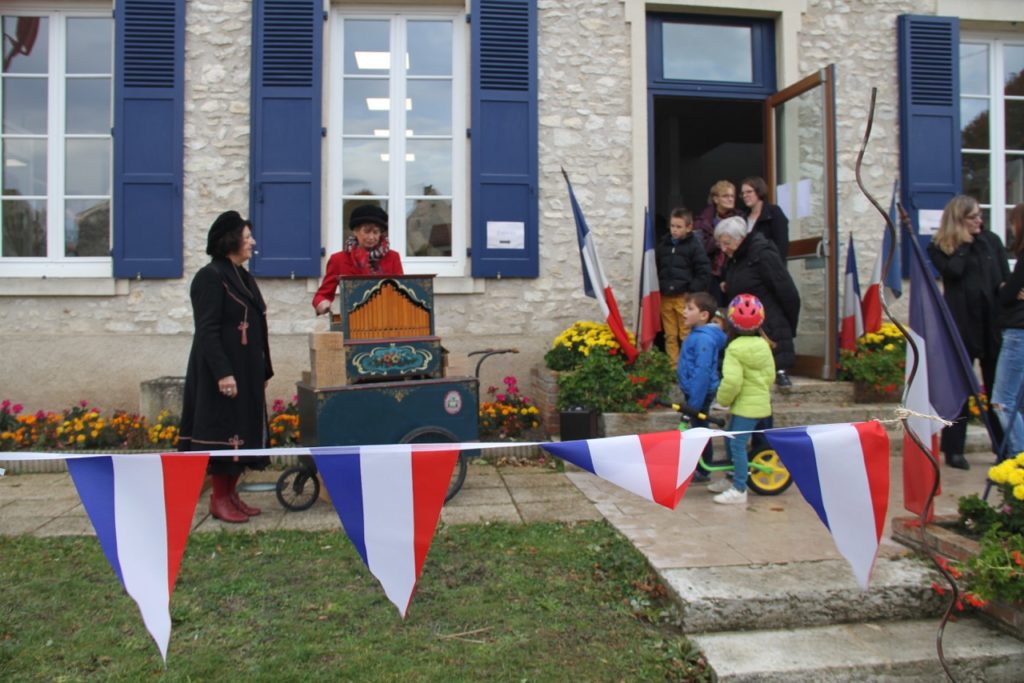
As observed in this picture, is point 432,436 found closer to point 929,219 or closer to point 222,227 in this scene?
point 222,227

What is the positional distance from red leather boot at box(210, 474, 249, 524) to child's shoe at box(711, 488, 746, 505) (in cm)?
280

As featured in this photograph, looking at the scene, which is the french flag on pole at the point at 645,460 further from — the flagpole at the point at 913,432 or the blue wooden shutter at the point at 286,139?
the blue wooden shutter at the point at 286,139

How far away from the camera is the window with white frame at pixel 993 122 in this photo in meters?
8.34

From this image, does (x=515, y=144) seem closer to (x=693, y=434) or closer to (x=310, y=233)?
(x=310, y=233)

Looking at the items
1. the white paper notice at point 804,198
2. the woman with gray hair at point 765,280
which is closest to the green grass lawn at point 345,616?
the woman with gray hair at point 765,280

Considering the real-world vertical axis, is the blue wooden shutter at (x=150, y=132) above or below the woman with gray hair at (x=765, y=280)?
above

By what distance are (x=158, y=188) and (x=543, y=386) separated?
12.6 feet

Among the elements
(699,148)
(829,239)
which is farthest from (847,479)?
(699,148)

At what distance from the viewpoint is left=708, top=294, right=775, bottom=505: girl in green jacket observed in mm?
4777

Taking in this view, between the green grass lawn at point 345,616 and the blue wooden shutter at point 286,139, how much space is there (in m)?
3.49

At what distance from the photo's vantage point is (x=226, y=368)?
450cm

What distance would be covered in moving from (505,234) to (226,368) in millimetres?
3506

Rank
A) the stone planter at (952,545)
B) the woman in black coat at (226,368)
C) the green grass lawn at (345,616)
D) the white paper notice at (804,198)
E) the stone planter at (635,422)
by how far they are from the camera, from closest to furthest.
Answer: the green grass lawn at (345,616) → the stone planter at (952,545) → the woman in black coat at (226,368) → the stone planter at (635,422) → the white paper notice at (804,198)

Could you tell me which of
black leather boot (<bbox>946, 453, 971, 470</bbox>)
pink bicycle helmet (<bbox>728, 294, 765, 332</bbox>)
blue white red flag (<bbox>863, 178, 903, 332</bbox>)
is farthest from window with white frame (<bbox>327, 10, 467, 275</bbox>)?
black leather boot (<bbox>946, 453, 971, 470</bbox>)
